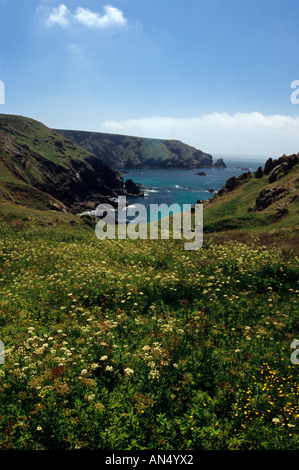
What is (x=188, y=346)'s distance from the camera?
9.53m

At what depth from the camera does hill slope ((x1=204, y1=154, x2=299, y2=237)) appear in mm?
35281

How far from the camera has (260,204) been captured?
52.8 m

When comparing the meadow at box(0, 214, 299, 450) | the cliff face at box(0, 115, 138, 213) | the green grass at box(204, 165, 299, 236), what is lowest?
the meadow at box(0, 214, 299, 450)

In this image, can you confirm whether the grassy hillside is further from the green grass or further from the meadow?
the green grass

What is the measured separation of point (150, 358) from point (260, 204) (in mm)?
50212

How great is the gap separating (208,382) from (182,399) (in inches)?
40.7

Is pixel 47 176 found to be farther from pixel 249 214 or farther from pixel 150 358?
pixel 150 358

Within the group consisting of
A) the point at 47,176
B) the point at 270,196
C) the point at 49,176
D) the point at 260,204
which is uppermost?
the point at 49,176

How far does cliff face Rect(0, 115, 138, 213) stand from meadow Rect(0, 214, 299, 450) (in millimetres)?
47189

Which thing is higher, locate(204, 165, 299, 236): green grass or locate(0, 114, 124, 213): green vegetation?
locate(0, 114, 124, 213): green vegetation

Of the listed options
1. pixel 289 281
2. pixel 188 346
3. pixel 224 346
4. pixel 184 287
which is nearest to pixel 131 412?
pixel 188 346

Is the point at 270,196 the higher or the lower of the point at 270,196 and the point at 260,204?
the higher

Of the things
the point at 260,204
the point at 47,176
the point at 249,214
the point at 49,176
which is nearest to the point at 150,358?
the point at 249,214

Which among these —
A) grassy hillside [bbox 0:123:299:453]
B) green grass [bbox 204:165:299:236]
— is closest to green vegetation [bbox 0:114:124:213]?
green grass [bbox 204:165:299:236]
